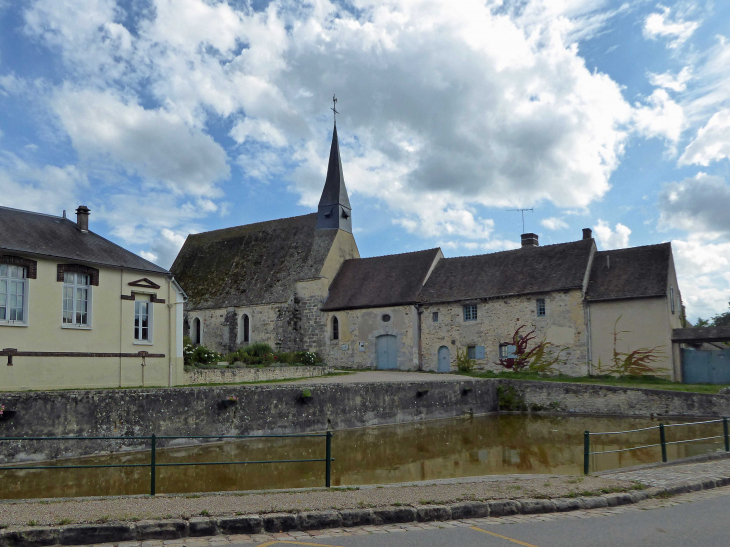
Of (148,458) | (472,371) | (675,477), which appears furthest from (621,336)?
(148,458)

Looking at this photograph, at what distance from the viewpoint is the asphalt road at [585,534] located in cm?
595

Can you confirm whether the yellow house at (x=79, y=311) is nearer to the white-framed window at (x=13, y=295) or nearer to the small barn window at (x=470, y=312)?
the white-framed window at (x=13, y=295)

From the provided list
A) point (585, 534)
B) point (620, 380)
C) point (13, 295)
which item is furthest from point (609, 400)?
point (13, 295)

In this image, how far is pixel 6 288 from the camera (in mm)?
15477

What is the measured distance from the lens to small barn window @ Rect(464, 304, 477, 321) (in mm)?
29250

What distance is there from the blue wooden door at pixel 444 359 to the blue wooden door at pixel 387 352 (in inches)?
90.7

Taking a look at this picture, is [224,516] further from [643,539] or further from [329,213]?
[329,213]

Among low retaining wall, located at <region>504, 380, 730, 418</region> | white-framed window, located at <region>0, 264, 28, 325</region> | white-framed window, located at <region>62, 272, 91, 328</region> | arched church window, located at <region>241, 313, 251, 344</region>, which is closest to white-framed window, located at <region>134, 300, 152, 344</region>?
white-framed window, located at <region>62, 272, 91, 328</region>

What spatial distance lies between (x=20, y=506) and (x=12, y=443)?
6279 mm

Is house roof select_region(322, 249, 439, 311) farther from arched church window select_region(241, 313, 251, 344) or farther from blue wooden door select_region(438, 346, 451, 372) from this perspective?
arched church window select_region(241, 313, 251, 344)

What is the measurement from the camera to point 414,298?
99.9 ft

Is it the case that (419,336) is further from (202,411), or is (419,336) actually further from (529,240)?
A: (202,411)

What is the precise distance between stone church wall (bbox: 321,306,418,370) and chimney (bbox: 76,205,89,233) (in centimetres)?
1572

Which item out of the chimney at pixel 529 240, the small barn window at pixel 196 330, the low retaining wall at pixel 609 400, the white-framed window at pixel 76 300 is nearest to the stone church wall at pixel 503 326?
the low retaining wall at pixel 609 400
